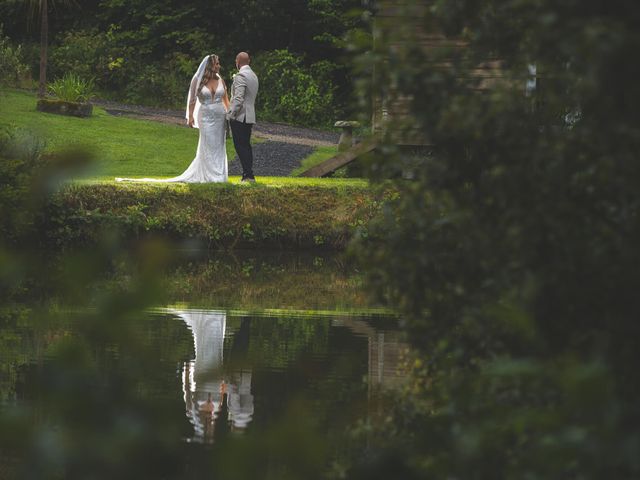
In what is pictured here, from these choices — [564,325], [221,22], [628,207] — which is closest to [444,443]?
[564,325]

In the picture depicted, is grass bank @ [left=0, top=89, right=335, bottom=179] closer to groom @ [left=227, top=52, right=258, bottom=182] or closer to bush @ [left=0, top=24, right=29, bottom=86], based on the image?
bush @ [left=0, top=24, right=29, bottom=86]

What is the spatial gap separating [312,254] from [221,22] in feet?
74.9

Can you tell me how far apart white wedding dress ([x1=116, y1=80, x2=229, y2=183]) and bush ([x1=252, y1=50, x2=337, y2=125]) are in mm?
15236

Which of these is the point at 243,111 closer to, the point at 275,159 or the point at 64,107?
the point at 275,159

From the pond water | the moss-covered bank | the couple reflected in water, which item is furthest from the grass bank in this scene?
the couple reflected in water

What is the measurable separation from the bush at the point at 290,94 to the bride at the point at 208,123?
49.9ft

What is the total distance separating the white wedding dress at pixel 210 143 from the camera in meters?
21.8

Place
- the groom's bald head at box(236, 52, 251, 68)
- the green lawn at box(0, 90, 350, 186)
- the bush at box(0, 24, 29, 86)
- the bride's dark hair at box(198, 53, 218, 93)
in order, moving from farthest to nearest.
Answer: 1. the bush at box(0, 24, 29, 86)
2. the green lawn at box(0, 90, 350, 186)
3. the groom's bald head at box(236, 52, 251, 68)
4. the bride's dark hair at box(198, 53, 218, 93)

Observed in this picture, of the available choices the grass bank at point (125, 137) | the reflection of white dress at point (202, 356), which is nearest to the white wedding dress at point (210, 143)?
the grass bank at point (125, 137)

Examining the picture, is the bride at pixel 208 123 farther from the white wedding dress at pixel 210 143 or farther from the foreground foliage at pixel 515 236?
the foreground foliage at pixel 515 236

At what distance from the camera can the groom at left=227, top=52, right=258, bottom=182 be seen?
22.0m

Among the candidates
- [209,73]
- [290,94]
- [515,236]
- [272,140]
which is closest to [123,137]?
[272,140]

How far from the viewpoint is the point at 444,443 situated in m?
3.33

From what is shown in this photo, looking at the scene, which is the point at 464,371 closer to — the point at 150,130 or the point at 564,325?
the point at 564,325
